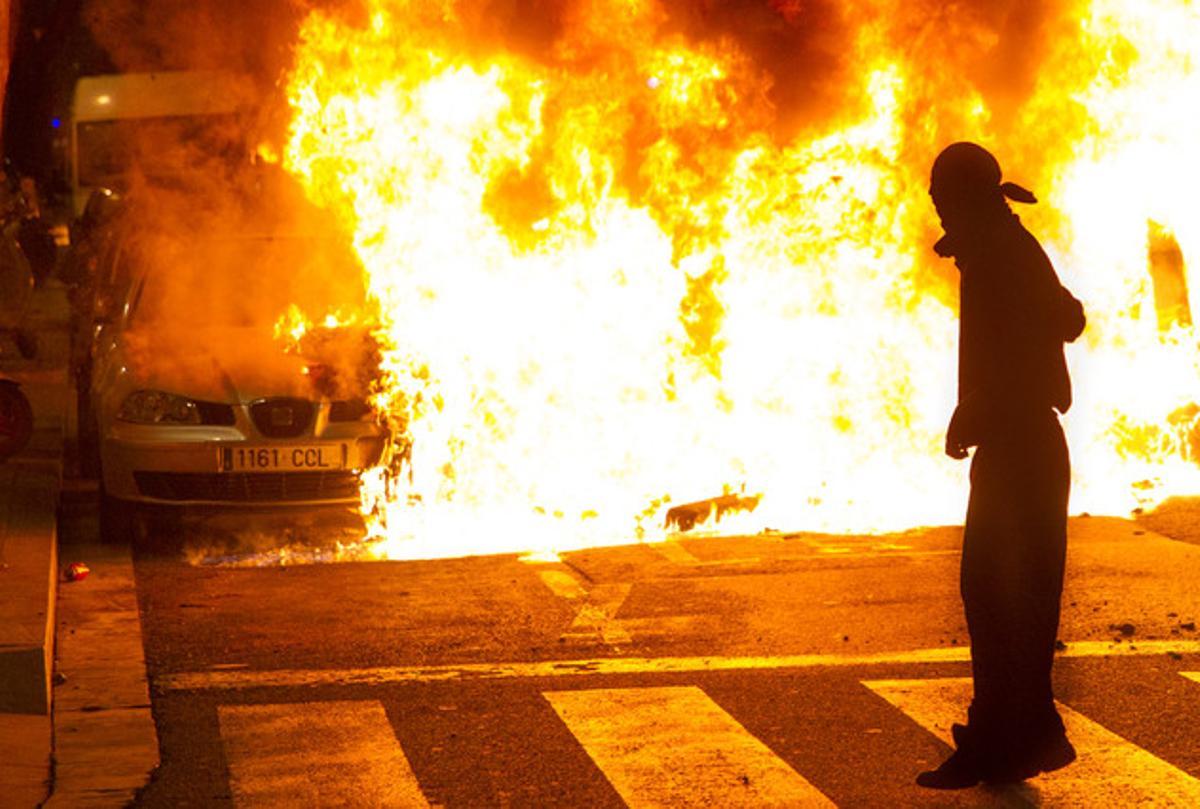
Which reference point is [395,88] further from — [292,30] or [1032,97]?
[1032,97]

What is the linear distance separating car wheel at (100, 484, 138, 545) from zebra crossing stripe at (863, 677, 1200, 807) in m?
5.33

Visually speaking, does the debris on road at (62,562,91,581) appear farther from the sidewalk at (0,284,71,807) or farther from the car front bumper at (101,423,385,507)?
the car front bumper at (101,423,385,507)

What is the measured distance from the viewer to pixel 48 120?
4647 cm

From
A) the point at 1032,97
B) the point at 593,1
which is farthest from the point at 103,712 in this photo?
the point at 1032,97

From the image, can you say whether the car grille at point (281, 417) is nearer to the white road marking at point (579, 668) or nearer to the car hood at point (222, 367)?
the car hood at point (222, 367)

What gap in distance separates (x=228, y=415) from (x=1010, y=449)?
5773mm

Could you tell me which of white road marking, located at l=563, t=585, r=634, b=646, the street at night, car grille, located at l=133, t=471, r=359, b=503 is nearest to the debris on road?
the street at night

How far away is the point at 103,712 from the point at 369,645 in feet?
4.67

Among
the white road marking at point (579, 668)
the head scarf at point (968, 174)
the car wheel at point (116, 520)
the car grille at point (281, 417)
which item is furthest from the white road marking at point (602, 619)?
the car wheel at point (116, 520)

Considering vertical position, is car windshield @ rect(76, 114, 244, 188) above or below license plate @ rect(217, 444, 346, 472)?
above

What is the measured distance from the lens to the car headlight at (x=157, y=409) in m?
11.1

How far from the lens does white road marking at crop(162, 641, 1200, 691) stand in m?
7.85

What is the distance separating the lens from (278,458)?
1098 cm

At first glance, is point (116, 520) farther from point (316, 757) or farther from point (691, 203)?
point (316, 757)
